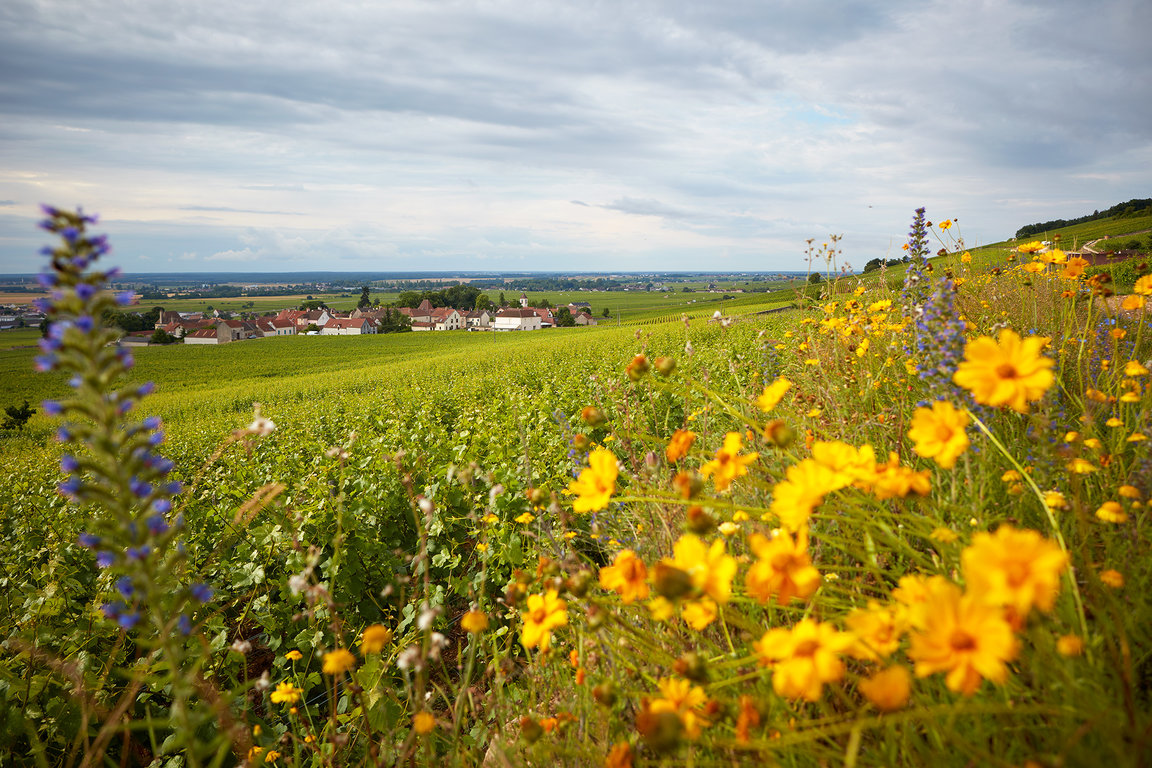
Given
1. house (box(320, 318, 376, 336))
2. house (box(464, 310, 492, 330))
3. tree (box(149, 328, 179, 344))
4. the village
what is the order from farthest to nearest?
house (box(464, 310, 492, 330)) → house (box(320, 318, 376, 336)) → the village → tree (box(149, 328, 179, 344))

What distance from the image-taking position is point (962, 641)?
0.81 m

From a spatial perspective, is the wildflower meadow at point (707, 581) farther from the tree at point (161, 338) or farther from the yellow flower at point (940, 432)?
the tree at point (161, 338)

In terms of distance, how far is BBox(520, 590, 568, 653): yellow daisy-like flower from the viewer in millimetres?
1266

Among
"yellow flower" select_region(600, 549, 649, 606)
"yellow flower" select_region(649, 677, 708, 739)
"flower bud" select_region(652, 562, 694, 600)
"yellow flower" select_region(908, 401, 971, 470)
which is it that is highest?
"yellow flower" select_region(908, 401, 971, 470)

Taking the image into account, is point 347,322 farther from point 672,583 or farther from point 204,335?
point 672,583

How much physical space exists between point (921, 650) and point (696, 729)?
1.35 ft

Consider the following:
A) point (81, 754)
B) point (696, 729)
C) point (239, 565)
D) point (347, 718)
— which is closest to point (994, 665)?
point (696, 729)

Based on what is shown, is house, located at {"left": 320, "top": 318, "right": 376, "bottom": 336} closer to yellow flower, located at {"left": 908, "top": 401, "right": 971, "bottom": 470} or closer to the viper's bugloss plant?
the viper's bugloss plant

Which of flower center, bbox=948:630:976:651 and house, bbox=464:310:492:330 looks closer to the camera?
flower center, bbox=948:630:976:651

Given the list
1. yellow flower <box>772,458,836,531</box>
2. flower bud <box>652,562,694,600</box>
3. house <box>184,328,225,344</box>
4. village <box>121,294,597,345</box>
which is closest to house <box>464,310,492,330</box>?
village <box>121,294,597,345</box>

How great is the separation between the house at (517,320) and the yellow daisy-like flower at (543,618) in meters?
85.6

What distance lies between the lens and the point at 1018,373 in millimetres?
1130

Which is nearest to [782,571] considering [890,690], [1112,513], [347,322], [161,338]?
[890,690]

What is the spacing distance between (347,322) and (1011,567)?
313 ft
